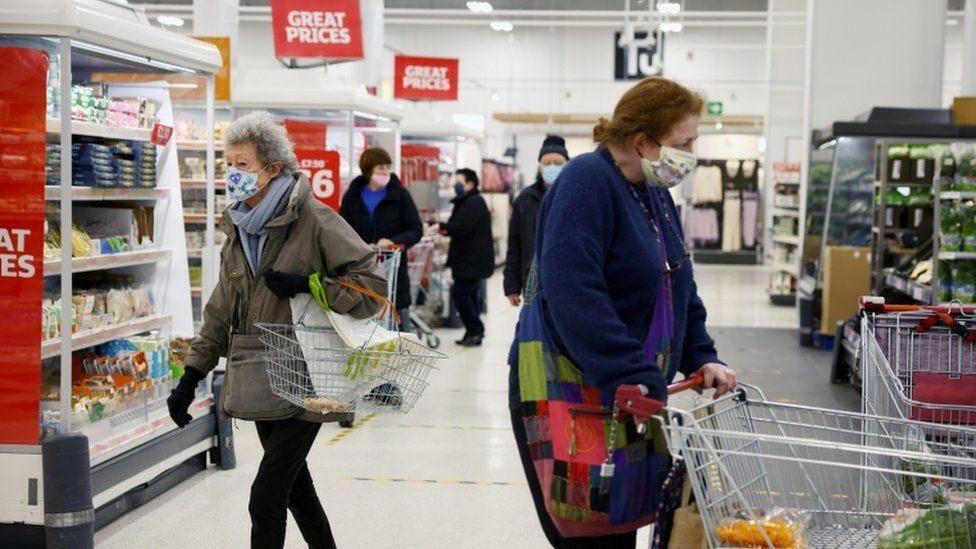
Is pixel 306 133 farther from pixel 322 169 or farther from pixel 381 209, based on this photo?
pixel 381 209

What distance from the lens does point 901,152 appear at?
1073 cm

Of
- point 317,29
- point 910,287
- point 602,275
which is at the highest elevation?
point 317,29

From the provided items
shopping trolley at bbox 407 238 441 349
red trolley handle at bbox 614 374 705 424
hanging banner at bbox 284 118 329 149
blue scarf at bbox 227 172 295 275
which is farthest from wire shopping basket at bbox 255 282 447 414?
shopping trolley at bbox 407 238 441 349

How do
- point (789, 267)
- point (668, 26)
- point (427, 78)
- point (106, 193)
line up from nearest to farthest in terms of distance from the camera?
point (106, 193) → point (789, 267) → point (427, 78) → point (668, 26)

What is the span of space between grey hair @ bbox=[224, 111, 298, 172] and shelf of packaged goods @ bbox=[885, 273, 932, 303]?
18.1 feet

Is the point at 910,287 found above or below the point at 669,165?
below

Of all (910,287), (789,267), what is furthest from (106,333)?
(789,267)

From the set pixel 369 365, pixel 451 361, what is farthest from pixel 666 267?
pixel 451 361

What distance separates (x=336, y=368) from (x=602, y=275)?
51.9 inches

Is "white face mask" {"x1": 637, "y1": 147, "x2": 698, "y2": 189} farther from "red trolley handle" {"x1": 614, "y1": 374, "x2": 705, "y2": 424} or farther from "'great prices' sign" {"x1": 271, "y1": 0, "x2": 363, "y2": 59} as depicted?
"'great prices' sign" {"x1": 271, "y1": 0, "x2": 363, "y2": 59}

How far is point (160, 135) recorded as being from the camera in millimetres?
5898

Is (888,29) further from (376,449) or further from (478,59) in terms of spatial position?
(478,59)

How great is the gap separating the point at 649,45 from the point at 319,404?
1600cm

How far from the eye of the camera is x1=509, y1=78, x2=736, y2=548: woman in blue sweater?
2.74 meters
